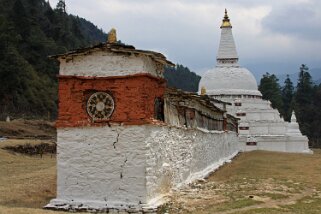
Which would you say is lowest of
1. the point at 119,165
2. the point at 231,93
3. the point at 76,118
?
the point at 119,165

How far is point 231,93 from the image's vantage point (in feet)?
167

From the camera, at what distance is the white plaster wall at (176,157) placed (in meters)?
14.7

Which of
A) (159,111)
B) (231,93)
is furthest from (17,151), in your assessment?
(231,93)

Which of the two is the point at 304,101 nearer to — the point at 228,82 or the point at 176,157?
the point at 228,82

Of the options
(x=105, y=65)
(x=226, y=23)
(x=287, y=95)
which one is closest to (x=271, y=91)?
(x=287, y=95)

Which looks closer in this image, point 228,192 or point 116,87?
point 116,87

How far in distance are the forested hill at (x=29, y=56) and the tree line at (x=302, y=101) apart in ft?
126

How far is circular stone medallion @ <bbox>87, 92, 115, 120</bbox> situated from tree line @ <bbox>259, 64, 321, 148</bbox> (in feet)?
234

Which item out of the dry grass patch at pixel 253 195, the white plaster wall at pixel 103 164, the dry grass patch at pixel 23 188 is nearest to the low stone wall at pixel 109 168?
the white plaster wall at pixel 103 164

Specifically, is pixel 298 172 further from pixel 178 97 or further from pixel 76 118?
pixel 76 118

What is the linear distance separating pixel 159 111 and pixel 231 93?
35.2 meters

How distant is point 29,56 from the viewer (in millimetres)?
80562

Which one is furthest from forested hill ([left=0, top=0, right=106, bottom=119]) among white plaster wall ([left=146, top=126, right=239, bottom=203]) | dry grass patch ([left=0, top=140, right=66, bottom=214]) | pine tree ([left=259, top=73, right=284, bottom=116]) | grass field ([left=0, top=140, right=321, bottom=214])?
→ pine tree ([left=259, top=73, right=284, bottom=116])

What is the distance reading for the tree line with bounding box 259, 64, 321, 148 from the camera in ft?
307
